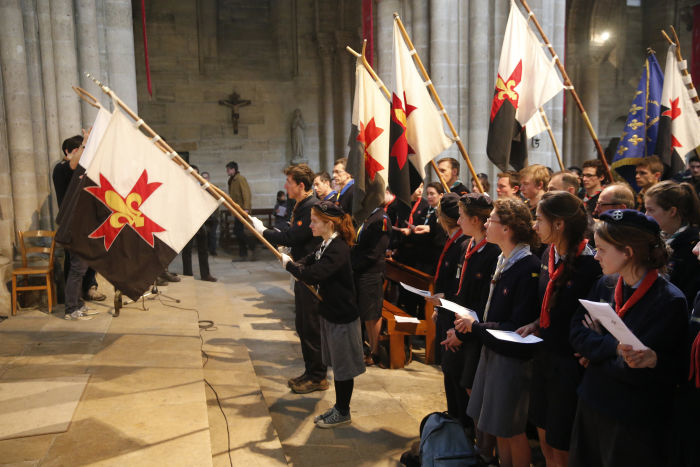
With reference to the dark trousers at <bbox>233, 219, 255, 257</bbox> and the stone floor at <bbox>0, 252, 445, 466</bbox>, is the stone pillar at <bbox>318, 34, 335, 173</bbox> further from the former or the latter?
the stone floor at <bbox>0, 252, 445, 466</bbox>

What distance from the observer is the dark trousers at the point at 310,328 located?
14.6 ft

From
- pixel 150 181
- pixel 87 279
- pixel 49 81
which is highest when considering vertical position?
pixel 49 81

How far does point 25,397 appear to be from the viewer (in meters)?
3.70

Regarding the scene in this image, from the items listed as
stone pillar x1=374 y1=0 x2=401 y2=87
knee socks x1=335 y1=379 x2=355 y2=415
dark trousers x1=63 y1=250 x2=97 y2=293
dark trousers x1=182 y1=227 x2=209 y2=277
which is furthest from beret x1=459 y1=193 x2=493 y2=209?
dark trousers x1=182 y1=227 x2=209 y2=277

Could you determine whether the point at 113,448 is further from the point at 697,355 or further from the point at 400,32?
the point at 400,32

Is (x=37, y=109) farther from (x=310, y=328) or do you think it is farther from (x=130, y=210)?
(x=310, y=328)

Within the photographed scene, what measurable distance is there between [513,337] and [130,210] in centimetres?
244

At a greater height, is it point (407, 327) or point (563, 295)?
point (563, 295)

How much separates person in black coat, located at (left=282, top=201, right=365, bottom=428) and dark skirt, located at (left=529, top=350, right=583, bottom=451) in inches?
53.2

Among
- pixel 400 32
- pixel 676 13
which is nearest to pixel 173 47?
pixel 400 32

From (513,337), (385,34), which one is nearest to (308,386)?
(513,337)

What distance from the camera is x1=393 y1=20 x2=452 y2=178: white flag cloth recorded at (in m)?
4.41

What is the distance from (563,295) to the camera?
271 centimetres

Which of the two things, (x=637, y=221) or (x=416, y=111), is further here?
(x=416, y=111)
